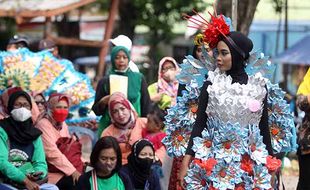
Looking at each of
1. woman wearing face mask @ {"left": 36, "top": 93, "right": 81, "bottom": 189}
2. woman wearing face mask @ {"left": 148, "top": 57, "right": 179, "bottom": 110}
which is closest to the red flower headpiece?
woman wearing face mask @ {"left": 36, "top": 93, "right": 81, "bottom": 189}

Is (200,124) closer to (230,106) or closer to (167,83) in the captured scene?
(230,106)

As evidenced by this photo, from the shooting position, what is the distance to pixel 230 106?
7.04m

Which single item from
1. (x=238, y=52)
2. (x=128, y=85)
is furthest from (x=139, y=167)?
(x=238, y=52)

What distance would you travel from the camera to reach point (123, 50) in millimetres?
10750

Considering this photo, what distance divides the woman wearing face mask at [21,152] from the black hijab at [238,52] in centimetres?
230

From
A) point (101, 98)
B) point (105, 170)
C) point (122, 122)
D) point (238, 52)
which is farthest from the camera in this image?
point (101, 98)

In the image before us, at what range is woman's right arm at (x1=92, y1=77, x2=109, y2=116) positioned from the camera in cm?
1030

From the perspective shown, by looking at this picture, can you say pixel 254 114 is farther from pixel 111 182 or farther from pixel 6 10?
pixel 6 10

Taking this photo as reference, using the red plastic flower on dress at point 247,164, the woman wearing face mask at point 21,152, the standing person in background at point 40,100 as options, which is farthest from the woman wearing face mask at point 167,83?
the red plastic flower on dress at point 247,164

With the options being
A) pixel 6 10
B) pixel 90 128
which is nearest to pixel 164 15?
pixel 6 10

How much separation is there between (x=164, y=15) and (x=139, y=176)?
17.5m

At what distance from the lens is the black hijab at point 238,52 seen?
7078 mm

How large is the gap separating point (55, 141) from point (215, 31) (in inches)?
115

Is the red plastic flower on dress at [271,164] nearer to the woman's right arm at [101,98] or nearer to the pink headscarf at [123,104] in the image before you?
the pink headscarf at [123,104]
